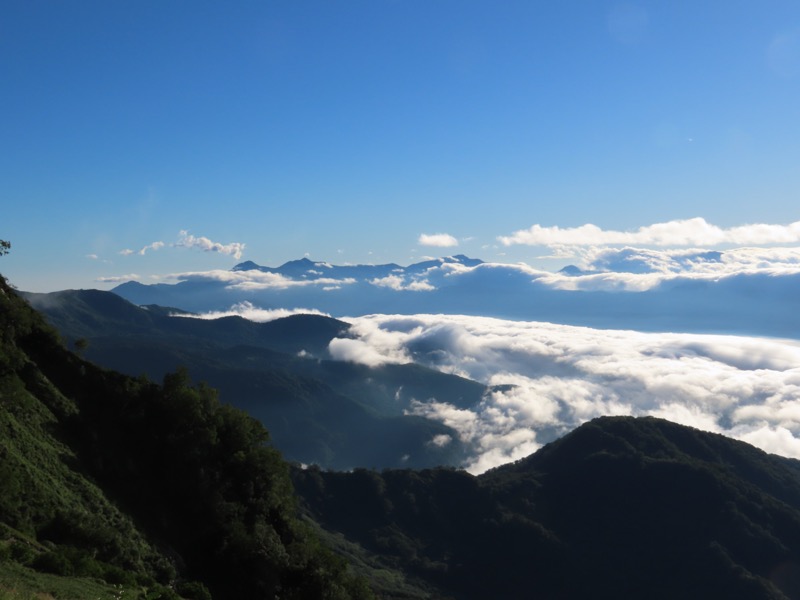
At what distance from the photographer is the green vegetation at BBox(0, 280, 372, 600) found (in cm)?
3116

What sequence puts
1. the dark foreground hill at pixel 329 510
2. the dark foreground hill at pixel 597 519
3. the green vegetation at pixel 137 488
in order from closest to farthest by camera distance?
1. the green vegetation at pixel 137 488
2. the dark foreground hill at pixel 329 510
3. the dark foreground hill at pixel 597 519

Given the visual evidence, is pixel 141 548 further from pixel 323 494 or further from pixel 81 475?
pixel 323 494

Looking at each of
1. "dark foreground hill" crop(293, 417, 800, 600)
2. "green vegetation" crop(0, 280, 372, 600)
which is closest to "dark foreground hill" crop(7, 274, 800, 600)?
"green vegetation" crop(0, 280, 372, 600)

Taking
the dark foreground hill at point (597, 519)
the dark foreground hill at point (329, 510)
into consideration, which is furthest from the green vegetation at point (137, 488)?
the dark foreground hill at point (597, 519)

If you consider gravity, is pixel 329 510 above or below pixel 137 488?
below

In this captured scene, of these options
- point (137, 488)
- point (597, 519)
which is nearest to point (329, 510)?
point (597, 519)

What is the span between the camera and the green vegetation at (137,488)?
3116 centimetres

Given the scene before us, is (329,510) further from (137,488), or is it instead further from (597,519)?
(137,488)

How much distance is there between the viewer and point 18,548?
25.9m

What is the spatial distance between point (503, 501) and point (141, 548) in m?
135

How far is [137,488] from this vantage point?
42094 mm

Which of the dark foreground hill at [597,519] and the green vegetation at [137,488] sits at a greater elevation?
the green vegetation at [137,488]

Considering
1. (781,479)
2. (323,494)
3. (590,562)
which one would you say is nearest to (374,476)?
(323,494)

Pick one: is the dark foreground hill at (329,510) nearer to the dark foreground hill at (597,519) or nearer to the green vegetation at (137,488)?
the green vegetation at (137,488)
